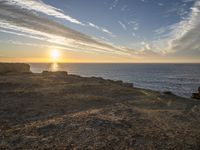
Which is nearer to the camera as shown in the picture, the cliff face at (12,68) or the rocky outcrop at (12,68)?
the rocky outcrop at (12,68)

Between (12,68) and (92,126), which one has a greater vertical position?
(12,68)

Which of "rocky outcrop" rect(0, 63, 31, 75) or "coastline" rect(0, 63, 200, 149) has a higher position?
"rocky outcrop" rect(0, 63, 31, 75)

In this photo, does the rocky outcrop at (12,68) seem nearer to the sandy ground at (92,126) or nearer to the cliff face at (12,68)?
the cliff face at (12,68)

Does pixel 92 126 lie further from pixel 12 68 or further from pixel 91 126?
pixel 12 68

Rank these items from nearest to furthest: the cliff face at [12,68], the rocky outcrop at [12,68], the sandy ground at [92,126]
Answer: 1. the sandy ground at [92,126]
2. the rocky outcrop at [12,68]
3. the cliff face at [12,68]

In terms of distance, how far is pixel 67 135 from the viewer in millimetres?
10180


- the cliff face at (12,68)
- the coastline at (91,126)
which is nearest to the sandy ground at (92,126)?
the coastline at (91,126)

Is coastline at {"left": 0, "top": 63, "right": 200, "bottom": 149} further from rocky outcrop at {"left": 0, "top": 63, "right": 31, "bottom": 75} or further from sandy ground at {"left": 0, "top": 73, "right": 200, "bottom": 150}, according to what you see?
rocky outcrop at {"left": 0, "top": 63, "right": 31, "bottom": 75}

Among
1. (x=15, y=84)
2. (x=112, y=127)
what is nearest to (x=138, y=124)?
(x=112, y=127)

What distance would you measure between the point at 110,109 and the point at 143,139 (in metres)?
5.43

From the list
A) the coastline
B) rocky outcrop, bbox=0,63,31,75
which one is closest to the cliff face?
rocky outcrop, bbox=0,63,31,75

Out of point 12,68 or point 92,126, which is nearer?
point 92,126

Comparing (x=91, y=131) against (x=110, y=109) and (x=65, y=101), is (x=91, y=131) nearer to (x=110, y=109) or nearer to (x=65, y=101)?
(x=110, y=109)

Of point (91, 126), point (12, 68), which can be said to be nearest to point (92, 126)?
point (91, 126)
